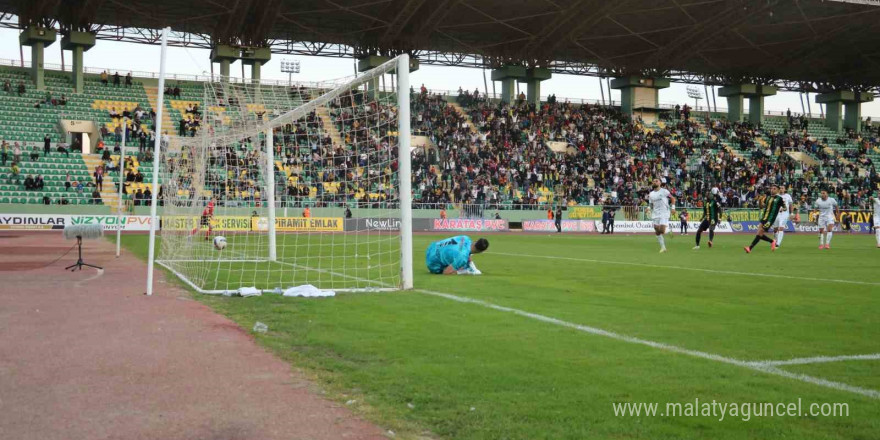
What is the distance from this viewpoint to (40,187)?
37688 mm

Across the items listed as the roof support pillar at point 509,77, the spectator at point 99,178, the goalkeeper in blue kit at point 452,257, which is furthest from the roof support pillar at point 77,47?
the goalkeeper in blue kit at point 452,257

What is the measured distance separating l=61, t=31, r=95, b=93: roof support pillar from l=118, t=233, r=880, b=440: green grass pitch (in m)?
41.6

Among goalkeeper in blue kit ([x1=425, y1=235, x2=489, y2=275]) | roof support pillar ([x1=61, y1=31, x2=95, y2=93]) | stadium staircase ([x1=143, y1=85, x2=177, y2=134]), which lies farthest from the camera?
roof support pillar ([x1=61, y1=31, x2=95, y2=93])

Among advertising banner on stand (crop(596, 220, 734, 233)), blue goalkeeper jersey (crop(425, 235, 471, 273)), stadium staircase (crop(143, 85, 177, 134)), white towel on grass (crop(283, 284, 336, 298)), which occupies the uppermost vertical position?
stadium staircase (crop(143, 85, 177, 134))

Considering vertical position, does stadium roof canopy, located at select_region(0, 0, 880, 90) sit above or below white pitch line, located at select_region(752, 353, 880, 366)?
above

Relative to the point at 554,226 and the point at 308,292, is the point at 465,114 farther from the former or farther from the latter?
the point at 308,292

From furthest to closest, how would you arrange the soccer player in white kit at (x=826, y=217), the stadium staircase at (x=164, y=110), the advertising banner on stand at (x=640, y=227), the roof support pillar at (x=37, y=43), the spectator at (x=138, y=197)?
the advertising banner on stand at (x=640, y=227), the roof support pillar at (x=37, y=43), the stadium staircase at (x=164, y=110), the spectator at (x=138, y=197), the soccer player in white kit at (x=826, y=217)

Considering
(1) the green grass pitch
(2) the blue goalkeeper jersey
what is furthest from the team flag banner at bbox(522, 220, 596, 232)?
(1) the green grass pitch

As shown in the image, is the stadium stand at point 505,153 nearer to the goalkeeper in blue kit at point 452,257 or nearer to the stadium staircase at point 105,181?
the stadium staircase at point 105,181

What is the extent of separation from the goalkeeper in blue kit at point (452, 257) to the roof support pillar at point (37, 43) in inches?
1591

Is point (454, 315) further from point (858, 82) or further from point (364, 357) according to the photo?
point (858, 82)

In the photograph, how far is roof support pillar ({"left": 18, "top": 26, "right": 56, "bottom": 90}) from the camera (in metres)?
45.0

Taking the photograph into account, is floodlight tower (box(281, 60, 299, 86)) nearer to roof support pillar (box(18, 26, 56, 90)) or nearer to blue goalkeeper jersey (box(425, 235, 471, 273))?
roof support pillar (box(18, 26, 56, 90))

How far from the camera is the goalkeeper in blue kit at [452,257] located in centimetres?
1426
